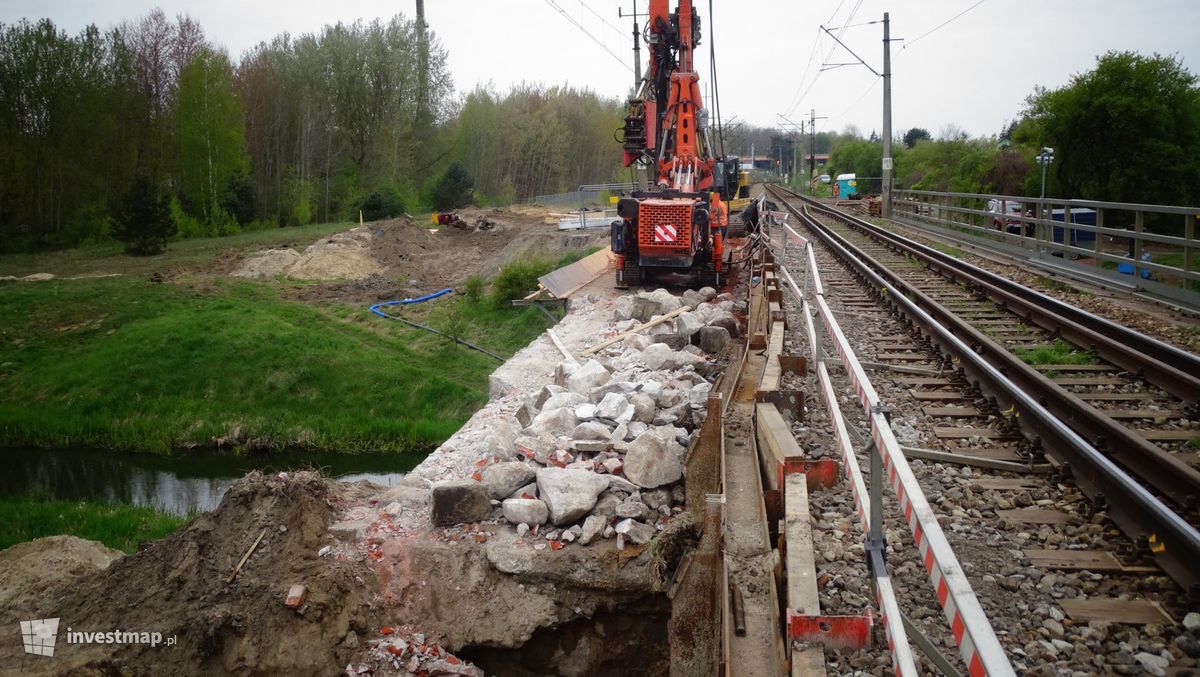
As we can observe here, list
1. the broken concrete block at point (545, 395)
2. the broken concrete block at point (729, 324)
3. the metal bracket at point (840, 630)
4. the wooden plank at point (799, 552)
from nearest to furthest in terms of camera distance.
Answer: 1. the metal bracket at point (840, 630)
2. the wooden plank at point (799, 552)
3. the broken concrete block at point (545, 395)
4. the broken concrete block at point (729, 324)

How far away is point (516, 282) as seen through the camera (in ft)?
77.2

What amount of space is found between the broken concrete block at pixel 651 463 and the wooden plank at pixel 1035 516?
2644mm

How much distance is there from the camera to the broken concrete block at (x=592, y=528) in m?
6.49

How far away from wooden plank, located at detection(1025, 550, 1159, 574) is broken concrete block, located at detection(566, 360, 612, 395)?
5.82 m

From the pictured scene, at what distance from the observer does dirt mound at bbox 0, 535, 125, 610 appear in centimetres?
788

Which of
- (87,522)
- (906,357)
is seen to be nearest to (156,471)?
(87,522)

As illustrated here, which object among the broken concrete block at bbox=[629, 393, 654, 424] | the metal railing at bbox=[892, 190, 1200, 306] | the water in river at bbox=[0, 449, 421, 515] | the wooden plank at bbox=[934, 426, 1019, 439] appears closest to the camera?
the wooden plank at bbox=[934, 426, 1019, 439]

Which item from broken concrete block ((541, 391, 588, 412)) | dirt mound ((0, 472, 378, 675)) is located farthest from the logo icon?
broken concrete block ((541, 391, 588, 412))

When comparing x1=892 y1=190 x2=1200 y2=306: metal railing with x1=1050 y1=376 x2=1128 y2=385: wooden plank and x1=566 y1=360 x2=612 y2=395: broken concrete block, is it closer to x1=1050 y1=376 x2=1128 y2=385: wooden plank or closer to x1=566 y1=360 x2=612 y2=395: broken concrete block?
x1=1050 y1=376 x2=1128 y2=385: wooden plank

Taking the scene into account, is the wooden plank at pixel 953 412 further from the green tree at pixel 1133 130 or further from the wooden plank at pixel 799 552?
the green tree at pixel 1133 130

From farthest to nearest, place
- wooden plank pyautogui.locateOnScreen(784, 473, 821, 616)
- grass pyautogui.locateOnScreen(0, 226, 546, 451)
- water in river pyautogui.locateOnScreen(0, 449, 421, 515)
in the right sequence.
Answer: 1. grass pyautogui.locateOnScreen(0, 226, 546, 451)
2. water in river pyautogui.locateOnScreen(0, 449, 421, 515)
3. wooden plank pyautogui.locateOnScreen(784, 473, 821, 616)

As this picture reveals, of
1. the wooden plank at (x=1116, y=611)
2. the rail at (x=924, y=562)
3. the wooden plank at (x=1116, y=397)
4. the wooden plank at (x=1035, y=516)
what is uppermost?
the rail at (x=924, y=562)

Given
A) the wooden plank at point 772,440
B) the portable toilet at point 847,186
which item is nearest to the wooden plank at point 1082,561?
the wooden plank at point 772,440

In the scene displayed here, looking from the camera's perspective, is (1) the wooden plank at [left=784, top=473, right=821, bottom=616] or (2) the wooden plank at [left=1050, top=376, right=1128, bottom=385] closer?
(1) the wooden plank at [left=784, top=473, right=821, bottom=616]
